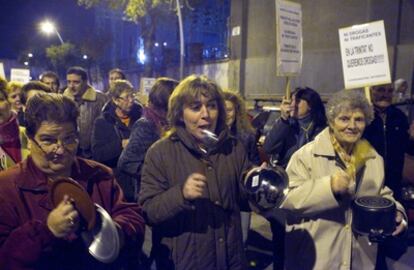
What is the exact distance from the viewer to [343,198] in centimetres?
279

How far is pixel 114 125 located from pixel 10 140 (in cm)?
172

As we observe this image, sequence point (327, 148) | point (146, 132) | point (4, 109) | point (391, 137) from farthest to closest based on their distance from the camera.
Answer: point (391, 137) → point (146, 132) → point (4, 109) → point (327, 148)

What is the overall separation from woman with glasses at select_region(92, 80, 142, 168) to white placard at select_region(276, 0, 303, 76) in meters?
1.77

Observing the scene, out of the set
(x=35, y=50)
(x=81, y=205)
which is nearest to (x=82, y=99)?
(x=81, y=205)

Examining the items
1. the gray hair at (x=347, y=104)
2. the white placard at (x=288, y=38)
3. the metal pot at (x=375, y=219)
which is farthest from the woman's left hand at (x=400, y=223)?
the white placard at (x=288, y=38)

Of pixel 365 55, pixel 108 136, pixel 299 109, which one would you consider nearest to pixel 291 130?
pixel 299 109

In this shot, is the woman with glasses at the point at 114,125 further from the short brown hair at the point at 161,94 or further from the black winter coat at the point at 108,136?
the short brown hair at the point at 161,94

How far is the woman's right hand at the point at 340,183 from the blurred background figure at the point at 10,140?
2.11 m

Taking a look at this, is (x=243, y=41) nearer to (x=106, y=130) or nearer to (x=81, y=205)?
(x=106, y=130)

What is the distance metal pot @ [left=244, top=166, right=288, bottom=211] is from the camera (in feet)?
7.75

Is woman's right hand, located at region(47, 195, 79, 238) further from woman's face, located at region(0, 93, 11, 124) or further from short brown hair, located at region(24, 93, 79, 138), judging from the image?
woman's face, located at region(0, 93, 11, 124)

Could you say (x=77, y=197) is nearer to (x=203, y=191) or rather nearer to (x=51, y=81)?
(x=203, y=191)

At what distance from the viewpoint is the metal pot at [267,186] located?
2363mm

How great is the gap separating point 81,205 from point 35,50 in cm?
4618
